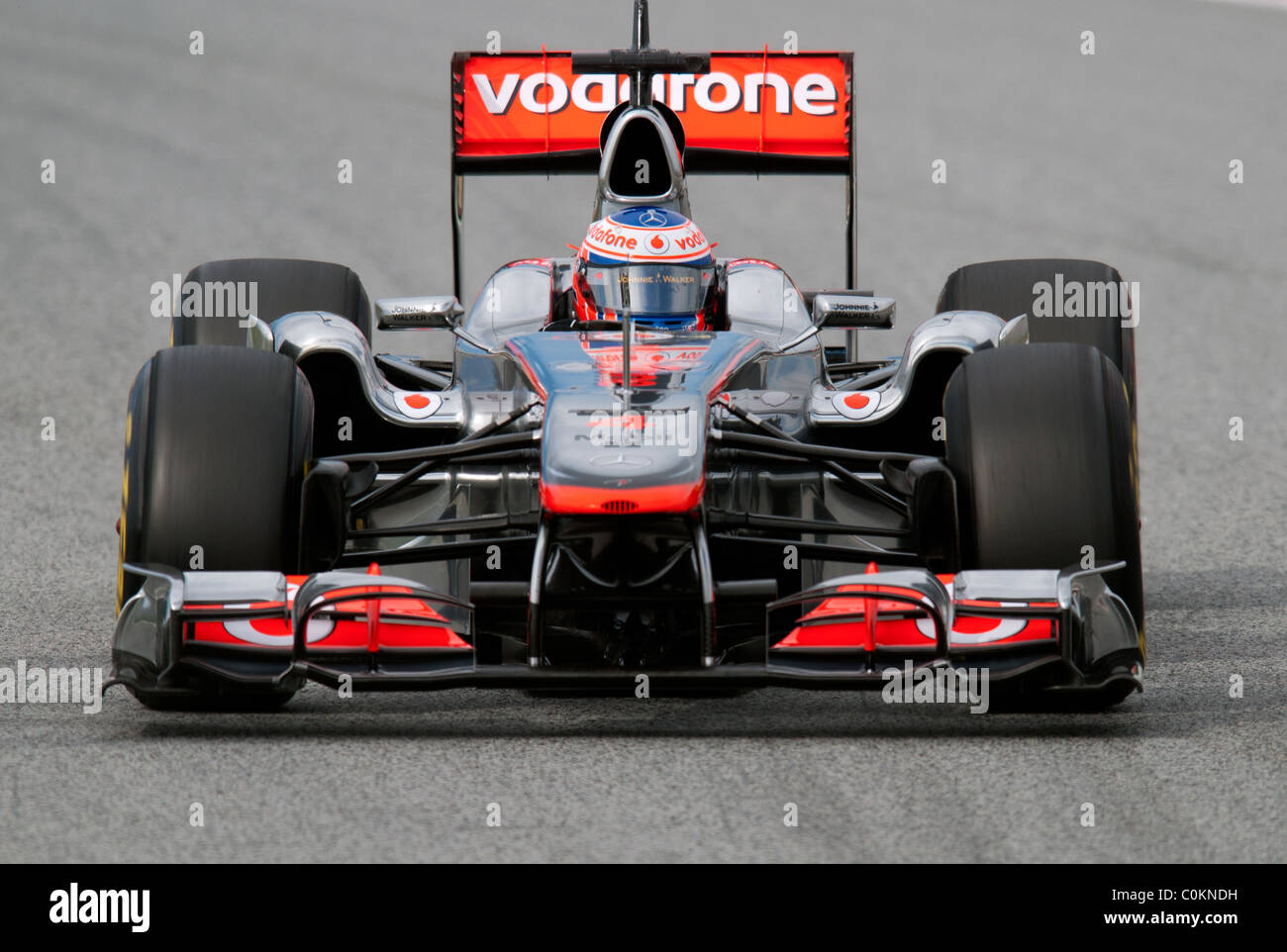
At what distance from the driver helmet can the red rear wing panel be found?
139 cm

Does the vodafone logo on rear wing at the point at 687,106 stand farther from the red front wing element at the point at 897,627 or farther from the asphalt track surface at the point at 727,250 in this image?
the red front wing element at the point at 897,627

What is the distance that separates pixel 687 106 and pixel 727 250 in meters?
7.64

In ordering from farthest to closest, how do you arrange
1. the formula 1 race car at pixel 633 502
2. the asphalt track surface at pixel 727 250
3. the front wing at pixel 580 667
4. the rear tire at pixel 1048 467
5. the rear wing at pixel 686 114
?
the rear wing at pixel 686 114
the rear tire at pixel 1048 467
the formula 1 race car at pixel 633 502
the front wing at pixel 580 667
the asphalt track surface at pixel 727 250

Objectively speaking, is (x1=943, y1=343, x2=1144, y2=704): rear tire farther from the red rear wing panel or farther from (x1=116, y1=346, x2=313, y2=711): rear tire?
the red rear wing panel

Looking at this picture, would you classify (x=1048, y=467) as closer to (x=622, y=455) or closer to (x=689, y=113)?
(x=622, y=455)

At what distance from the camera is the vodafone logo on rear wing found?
9.24 metres

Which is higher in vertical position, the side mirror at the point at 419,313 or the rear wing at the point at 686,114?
the rear wing at the point at 686,114

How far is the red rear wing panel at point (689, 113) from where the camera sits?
9.23 meters

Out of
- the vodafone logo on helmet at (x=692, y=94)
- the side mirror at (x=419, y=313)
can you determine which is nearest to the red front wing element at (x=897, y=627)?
the side mirror at (x=419, y=313)

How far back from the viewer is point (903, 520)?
22.9 ft

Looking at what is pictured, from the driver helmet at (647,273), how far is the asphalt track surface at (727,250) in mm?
1562
